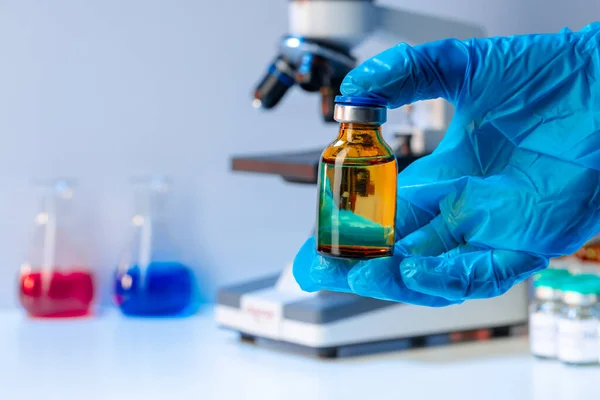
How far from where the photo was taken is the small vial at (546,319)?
1.79 m

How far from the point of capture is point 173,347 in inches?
75.0

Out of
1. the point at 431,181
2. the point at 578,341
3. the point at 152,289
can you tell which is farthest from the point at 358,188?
the point at 152,289

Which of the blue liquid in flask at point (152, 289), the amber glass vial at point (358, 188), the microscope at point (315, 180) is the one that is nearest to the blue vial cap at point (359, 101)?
the amber glass vial at point (358, 188)

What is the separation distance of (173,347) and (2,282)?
54 cm

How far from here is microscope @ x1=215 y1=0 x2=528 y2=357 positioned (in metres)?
1.72

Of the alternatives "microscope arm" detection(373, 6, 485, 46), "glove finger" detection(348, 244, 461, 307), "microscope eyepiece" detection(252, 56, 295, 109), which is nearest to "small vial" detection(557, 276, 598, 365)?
"microscope arm" detection(373, 6, 485, 46)

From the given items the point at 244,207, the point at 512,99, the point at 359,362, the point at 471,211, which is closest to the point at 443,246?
the point at 471,211

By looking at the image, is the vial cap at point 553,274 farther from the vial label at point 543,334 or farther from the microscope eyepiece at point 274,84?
the microscope eyepiece at point 274,84

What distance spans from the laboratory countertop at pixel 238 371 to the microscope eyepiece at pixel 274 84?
0.45m

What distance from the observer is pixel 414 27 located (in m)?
1.79

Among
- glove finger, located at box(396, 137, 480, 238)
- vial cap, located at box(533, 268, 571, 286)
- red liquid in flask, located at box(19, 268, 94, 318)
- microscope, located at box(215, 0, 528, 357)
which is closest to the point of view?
glove finger, located at box(396, 137, 480, 238)

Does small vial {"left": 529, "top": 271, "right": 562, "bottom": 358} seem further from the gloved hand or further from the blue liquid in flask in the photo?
the blue liquid in flask

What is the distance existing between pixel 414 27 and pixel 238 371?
0.66 m

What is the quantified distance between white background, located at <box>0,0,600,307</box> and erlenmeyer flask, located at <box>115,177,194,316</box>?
0.21 feet
